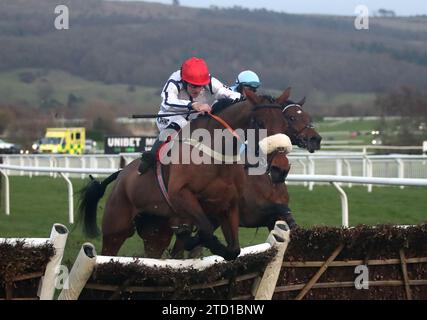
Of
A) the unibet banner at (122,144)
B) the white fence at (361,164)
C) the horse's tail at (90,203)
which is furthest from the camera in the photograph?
the unibet banner at (122,144)

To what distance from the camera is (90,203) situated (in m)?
6.97

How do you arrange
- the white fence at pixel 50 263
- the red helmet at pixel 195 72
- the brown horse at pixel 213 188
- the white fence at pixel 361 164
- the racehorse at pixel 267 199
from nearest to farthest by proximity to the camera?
1. the white fence at pixel 50 263
2. the brown horse at pixel 213 188
3. the racehorse at pixel 267 199
4. the red helmet at pixel 195 72
5. the white fence at pixel 361 164

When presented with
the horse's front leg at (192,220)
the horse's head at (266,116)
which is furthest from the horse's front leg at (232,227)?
the horse's head at (266,116)

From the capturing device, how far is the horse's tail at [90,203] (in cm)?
690

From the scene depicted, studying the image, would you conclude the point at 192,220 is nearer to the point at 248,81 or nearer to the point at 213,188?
the point at 213,188

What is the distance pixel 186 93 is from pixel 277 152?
871mm

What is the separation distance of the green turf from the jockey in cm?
137

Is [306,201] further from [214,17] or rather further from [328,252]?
[214,17]

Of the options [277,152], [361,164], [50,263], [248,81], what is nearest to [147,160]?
[277,152]

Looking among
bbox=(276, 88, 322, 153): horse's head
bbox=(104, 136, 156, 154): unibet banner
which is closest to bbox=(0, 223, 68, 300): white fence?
bbox=(276, 88, 322, 153): horse's head

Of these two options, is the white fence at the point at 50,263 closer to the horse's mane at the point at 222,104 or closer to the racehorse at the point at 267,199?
the racehorse at the point at 267,199

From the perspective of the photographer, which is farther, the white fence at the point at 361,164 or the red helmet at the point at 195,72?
the white fence at the point at 361,164

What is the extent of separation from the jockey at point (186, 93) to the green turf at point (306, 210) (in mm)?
1375

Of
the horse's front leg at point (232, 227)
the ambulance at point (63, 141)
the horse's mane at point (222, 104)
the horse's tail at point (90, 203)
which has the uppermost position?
the horse's mane at point (222, 104)
